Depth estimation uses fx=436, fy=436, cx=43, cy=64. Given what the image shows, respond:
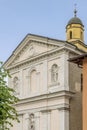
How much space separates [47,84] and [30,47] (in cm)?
491

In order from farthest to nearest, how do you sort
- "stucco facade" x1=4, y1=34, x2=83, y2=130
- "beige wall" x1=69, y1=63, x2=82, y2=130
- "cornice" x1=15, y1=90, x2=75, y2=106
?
"beige wall" x1=69, y1=63, x2=82, y2=130
"stucco facade" x1=4, y1=34, x2=83, y2=130
"cornice" x1=15, y1=90, x2=75, y2=106

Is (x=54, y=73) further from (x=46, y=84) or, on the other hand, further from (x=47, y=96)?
(x=47, y=96)

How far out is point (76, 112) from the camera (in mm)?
37781

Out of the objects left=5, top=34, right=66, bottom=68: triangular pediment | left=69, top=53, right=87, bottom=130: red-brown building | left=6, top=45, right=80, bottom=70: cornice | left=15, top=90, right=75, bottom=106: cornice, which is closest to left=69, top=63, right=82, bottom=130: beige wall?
left=15, top=90, right=75, bottom=106: cornice

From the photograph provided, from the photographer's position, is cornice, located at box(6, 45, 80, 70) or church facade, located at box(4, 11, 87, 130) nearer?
church facade, located at box(4, 11, 87, 130)

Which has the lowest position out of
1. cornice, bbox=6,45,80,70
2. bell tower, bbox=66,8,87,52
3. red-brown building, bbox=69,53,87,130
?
red-brown building, bbox=69,53,87,130

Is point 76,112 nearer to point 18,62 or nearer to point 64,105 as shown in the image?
point 64,105

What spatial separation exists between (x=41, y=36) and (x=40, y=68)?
2961 mm

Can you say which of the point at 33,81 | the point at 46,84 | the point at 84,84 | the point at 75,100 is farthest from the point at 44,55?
the point at 84,84

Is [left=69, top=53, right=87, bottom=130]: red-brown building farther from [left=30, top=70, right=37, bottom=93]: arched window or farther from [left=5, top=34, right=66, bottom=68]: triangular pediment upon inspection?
[left=30, top=70, right=37, bottom=93]: arched window

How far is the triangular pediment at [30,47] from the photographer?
39.6 metres

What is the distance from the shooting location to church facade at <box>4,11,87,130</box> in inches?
1468

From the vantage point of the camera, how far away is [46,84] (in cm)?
3934

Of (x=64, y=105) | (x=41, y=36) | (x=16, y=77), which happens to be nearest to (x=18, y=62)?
Result: (x=16, y=77)
